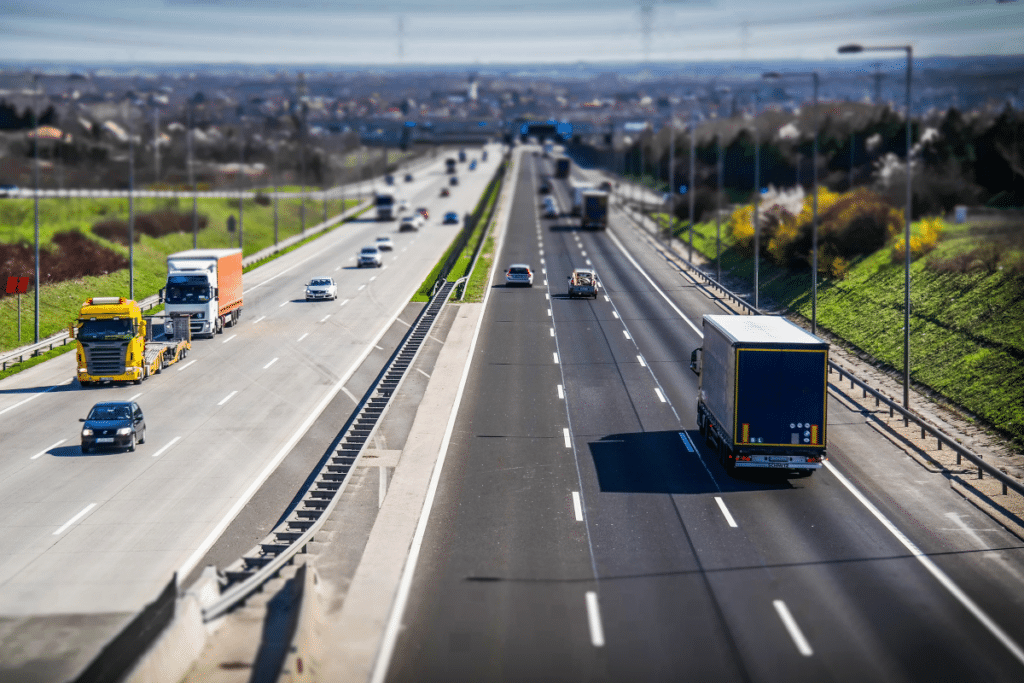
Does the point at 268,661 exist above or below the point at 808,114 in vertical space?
below

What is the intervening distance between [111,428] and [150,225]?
285 feet

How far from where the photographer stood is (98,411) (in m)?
35.1

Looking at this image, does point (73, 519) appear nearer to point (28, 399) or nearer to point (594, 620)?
point (594, 620)

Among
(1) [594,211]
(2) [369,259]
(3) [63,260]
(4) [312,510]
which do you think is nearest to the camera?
(4) [312,510]

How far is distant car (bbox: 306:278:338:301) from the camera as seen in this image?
69000mm

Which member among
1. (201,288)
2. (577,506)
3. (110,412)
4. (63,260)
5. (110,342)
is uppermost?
(201,288)

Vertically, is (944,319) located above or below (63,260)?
below

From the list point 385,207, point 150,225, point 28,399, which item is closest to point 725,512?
point 28,399

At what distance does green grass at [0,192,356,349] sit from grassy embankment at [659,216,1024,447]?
4149 cm

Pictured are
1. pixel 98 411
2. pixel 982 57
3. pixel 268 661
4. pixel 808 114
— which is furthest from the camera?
pixel 808 114

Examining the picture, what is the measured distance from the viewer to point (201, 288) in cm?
5528

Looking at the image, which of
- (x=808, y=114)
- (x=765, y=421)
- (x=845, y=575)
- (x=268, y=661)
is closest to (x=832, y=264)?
(x=765, y=421)

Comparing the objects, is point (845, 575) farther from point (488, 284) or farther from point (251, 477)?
point (488, 284)

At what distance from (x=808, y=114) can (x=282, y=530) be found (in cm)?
13403
